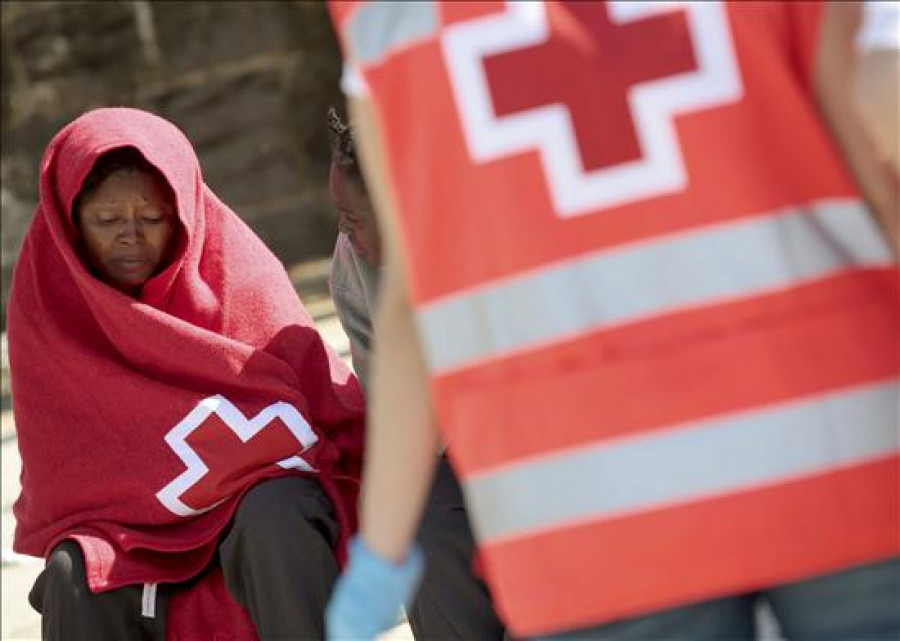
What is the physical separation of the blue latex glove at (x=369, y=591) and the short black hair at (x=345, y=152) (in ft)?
4.08

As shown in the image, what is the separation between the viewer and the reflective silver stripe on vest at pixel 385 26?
5.98 feet

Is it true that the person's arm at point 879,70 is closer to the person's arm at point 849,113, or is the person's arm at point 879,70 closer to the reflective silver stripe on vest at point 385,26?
the person's arm at point 849,113

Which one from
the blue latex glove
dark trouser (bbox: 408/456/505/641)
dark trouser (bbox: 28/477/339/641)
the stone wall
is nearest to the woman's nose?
dark trouser (bbox: 28/477/339/641)

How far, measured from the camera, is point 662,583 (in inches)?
70.3

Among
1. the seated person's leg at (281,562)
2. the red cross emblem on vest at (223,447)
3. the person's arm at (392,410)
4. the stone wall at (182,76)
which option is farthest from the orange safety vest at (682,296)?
the stone wall at (182,76)

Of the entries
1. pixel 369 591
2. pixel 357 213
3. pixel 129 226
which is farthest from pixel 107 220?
pixel 369 591

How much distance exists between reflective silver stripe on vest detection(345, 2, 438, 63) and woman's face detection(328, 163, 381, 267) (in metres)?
1.28

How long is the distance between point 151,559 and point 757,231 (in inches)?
66.2

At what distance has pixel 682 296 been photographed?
1785 millimetres

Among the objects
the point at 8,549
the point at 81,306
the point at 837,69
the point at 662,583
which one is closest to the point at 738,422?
the point at 662,583

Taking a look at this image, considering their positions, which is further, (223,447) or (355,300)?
(355,300)

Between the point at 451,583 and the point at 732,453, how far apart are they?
1407mm

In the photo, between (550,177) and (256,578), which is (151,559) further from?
(550,177)

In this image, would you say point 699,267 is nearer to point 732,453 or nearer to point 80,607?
point 732,453
